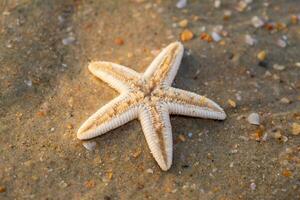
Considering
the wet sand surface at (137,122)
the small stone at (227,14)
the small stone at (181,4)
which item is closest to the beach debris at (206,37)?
the wet sand surface at (137,122)

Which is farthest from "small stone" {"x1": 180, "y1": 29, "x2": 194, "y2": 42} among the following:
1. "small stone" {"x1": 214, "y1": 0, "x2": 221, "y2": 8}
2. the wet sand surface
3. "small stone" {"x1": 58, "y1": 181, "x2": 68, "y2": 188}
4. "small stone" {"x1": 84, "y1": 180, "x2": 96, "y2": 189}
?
"small stone" {"x1": 58, "y1": 181, "x2": 68, "y2": 188}

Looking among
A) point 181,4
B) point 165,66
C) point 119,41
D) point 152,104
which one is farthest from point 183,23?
point 152,104

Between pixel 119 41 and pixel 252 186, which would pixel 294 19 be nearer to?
pixel 119 41

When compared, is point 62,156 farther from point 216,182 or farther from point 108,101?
point 216,182

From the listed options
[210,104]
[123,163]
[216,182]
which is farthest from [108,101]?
[216,182]

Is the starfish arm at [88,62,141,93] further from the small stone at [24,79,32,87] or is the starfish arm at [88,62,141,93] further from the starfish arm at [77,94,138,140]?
the small stone at [24,79,32,87]

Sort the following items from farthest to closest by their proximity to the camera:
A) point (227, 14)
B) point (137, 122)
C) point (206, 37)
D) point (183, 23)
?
point (227, 14), point (183, 23), point (206, 37), point (137, 122)
